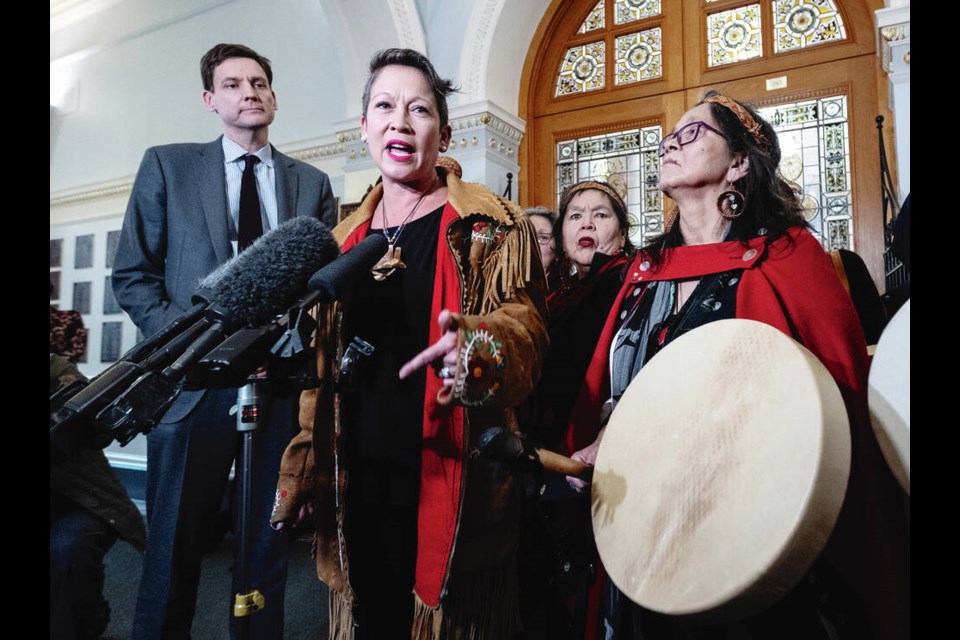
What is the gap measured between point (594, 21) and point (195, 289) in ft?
11.5

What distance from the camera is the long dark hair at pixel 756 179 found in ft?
4.28

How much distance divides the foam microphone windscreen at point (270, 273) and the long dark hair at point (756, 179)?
0.80m

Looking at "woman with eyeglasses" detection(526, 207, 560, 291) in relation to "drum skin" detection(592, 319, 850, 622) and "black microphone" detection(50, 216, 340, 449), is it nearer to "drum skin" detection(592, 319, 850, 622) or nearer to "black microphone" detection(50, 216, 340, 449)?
"drum skin" detection(592, 319, 850, 622)

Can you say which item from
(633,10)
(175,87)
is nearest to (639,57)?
(633,10)

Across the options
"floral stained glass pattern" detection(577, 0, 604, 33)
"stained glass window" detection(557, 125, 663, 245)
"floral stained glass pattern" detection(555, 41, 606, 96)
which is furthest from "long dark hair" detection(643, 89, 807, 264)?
"floral stained glass pattern" detection(577, 0, 604, 33)

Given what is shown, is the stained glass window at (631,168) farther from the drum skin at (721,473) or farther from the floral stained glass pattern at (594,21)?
the drum skin at (721,473)

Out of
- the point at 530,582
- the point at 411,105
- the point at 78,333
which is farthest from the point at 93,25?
the point at 530,582

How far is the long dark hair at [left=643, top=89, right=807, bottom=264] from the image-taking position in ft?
4.28

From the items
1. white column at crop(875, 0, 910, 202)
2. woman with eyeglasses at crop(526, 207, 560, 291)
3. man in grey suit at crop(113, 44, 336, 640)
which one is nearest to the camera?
man in grey suit at crop(113, 44, 336, 640)

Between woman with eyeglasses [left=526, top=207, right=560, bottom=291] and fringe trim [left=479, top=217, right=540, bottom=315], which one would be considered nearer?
fringe trim [left=479, top=217, right=540, bottom=315]

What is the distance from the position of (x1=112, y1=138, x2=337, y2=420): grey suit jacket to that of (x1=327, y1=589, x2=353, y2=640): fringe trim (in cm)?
90

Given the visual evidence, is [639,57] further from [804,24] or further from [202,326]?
[202,326]

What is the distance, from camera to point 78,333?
2732mm
